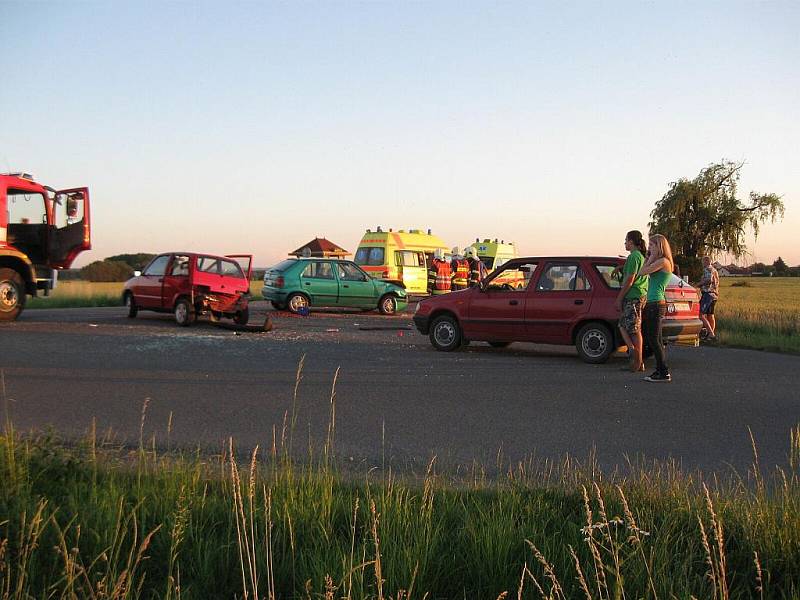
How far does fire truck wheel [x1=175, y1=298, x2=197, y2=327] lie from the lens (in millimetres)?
18453

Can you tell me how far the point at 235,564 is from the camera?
3908 millimetres

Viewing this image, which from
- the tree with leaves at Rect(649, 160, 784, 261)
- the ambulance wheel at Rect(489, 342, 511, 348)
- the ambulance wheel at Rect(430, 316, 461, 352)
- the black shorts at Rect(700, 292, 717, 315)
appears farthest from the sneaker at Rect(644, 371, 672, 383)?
the tree with leaves at Rect(649, 160, 784, 261)

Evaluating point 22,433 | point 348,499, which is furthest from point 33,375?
point 348,499

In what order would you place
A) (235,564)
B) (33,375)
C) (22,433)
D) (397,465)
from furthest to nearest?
(33,375) < (22,433) < (397,465) < (235,564)

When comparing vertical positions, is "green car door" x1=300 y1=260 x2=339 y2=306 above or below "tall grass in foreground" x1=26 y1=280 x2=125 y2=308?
above

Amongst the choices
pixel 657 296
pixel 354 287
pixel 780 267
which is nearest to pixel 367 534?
pixel 657 296

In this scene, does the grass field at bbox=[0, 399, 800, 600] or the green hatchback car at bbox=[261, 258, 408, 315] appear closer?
the grass field at bbox=[0, 399, 800, 600]

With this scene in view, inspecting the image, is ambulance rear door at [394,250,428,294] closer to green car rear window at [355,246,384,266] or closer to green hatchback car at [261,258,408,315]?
green car rear window at [355,246,384,266]

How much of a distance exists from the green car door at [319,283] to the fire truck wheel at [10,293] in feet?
25.4

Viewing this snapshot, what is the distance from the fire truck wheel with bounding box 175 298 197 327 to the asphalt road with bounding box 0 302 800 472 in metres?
2.62

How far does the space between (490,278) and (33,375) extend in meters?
7.58

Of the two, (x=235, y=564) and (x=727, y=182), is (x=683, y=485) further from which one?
(x=727, y=182)

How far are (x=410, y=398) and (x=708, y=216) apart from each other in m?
43.7

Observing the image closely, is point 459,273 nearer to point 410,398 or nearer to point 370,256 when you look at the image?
point 370,256
